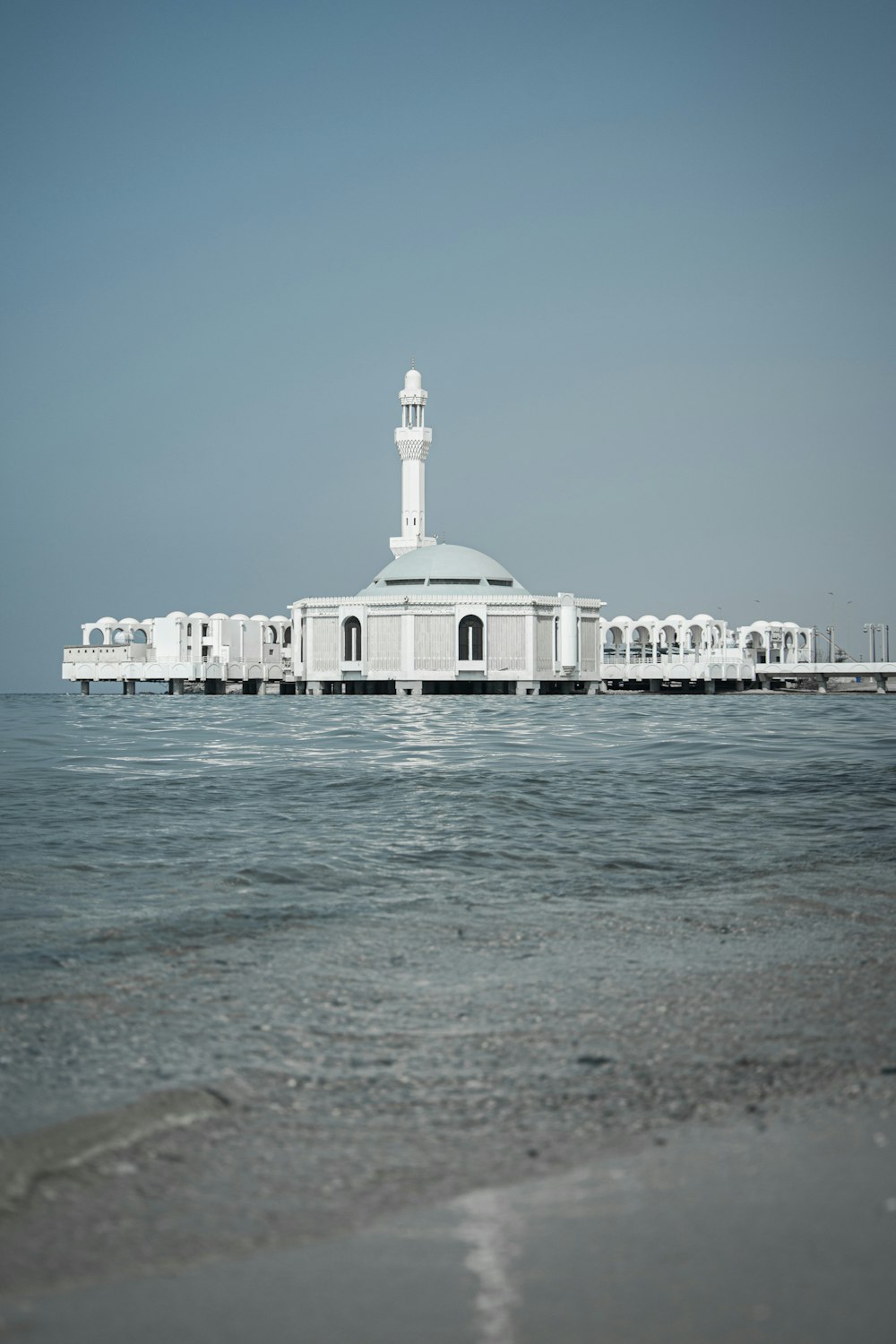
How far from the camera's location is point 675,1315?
229 centimetres

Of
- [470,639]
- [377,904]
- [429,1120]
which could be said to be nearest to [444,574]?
[470,639]

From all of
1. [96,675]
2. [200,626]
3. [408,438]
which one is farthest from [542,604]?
[96,675]

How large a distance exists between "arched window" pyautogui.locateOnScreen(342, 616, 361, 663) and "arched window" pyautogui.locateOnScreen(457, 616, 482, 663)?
7.65 meters

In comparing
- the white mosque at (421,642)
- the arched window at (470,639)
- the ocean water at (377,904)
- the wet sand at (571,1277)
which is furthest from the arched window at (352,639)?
the wet sand at (571,1277)

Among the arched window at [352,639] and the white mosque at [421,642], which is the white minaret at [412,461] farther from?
the arched window at [352,639]

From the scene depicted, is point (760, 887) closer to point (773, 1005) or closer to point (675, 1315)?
point (773, 1005)

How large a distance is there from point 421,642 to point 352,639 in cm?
668

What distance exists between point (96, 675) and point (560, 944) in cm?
9840

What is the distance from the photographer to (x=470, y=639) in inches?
3127

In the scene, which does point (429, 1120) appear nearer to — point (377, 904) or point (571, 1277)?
point (571, 1277)

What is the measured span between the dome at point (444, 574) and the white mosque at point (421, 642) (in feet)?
0.47

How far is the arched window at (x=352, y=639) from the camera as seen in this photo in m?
83.2

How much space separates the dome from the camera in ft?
273

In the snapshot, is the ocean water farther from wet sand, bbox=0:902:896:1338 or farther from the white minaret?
the white minaret
